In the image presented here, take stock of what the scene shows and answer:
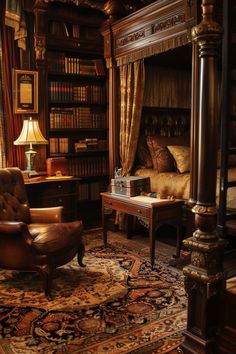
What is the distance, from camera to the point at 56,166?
4.40 metres

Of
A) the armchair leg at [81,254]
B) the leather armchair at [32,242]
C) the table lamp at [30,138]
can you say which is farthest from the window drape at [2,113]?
the armchair leg at [81,254]

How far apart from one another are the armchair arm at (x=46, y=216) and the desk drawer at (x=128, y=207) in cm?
66

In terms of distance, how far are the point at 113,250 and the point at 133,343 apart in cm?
180

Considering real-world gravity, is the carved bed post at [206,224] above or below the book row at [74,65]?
below

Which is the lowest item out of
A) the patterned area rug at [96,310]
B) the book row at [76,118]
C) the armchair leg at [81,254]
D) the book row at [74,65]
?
the patterned area rug at [96,310]

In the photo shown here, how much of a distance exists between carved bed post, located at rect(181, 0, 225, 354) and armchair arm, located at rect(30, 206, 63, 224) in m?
1.74

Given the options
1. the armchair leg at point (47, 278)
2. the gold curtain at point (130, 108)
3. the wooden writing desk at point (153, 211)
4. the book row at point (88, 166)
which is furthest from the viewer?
the book row at point (88, 166)

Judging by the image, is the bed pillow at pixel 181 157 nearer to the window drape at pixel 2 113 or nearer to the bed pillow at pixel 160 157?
the bed pillow at pixel 160 157

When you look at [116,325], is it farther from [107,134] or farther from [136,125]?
[107,134]

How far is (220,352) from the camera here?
1.94 m

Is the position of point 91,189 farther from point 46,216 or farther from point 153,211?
point 153,211

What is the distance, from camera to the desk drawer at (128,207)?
3.43 m

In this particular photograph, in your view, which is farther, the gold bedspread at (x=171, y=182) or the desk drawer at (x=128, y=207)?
the gold bedspread at (x=171, y=182)

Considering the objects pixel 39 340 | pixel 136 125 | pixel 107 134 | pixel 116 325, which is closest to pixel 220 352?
pixel 116 325
